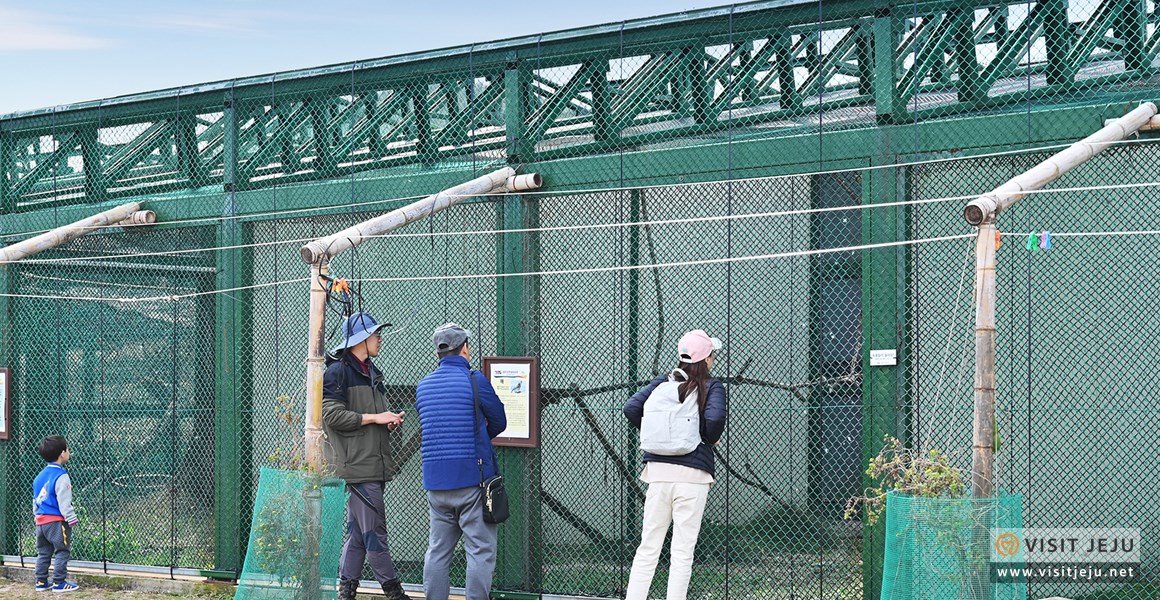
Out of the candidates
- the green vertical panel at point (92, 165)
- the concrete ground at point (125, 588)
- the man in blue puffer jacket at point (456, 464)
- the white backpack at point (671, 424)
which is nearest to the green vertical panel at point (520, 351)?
the man in blue puffer jacket at point (456, 464)

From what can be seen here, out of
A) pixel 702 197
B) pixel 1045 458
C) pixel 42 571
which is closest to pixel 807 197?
pixel 702 197

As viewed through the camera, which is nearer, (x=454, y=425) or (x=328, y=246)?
(x=454, y=425)

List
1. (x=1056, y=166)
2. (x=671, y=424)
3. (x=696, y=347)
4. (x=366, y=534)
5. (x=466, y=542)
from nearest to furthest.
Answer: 1. (x=1056, y=166)
2. (x=671, y=424)
3. (x=696, y=347)
4. (x=466, y=542)
5. (x=366, y=534)

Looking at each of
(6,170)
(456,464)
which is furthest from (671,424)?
(6,170)

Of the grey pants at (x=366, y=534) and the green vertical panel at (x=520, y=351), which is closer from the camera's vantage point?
the grey pants at (x=366, y=534)

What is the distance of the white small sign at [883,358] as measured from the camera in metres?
7.98

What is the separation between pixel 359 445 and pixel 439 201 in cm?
177

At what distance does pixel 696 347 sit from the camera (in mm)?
7512

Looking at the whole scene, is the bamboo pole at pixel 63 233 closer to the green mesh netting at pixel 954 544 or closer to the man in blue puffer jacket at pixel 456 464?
the man in blue puffer jacket at pixel 456 464

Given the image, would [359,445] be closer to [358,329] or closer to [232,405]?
[358,329]

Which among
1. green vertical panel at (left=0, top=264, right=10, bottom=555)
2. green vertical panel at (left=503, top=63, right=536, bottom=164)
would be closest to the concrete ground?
green vertical panel at (left=0, top=264, right=10, bottom=555)

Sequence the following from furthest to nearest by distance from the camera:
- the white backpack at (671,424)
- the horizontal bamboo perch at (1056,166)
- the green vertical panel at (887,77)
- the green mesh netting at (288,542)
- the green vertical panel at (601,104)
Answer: the green vertical panel at (601,104), the green vertical panel at (887,77), the green mesh netting at (288,542), the white backpack at (671,424), the horizontal bamboo perch at (1056,166)

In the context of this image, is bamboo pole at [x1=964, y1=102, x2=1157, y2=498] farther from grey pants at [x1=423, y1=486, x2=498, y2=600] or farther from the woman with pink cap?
grey pants at [x1=423, y1=486, x2=498, y2=600]

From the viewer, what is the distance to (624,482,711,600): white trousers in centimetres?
743
